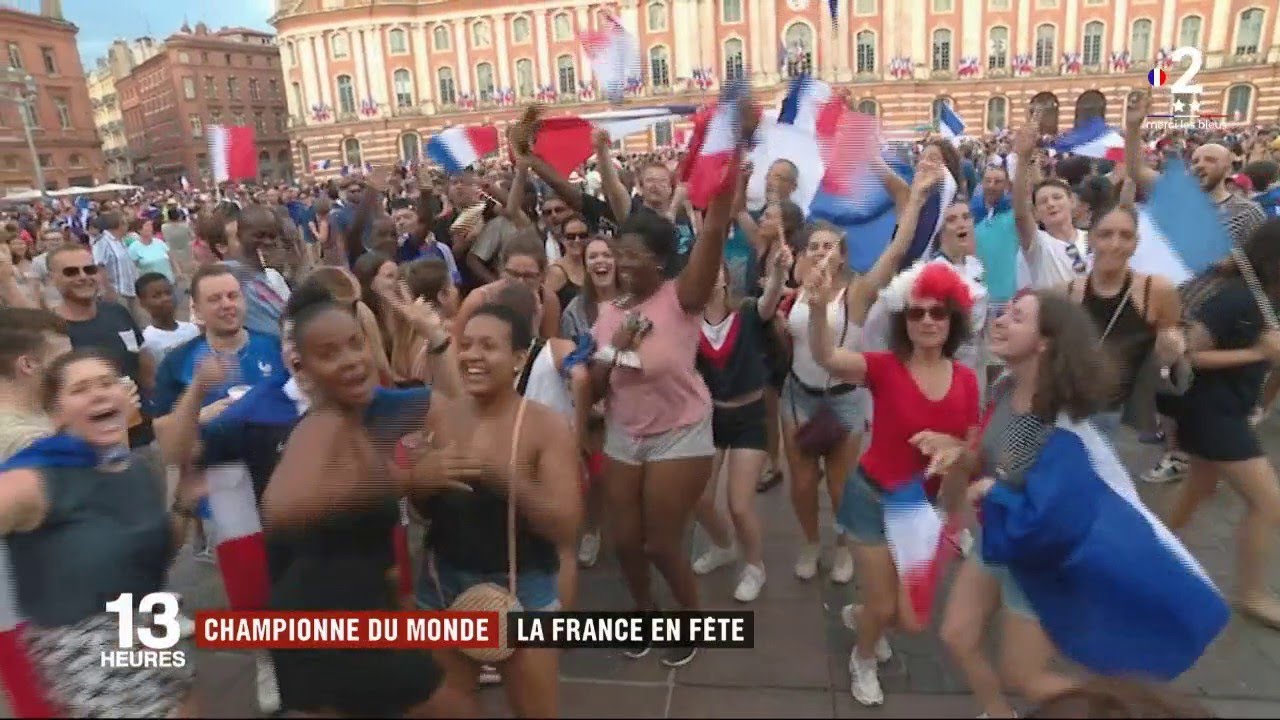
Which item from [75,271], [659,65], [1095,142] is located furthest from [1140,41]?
[75,271]

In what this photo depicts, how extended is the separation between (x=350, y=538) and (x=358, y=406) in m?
0.35

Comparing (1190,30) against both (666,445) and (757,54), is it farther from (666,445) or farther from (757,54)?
(666,445)

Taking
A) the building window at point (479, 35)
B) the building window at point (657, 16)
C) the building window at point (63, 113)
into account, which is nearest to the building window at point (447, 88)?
the building window at point (479, 35)

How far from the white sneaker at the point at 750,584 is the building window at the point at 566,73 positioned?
5398 centimetres

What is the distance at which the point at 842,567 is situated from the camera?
378cm

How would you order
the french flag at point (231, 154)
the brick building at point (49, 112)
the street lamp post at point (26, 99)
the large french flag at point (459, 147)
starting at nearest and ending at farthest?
the large french flag at point (459, 147)
the french flag at point (231, 154)
the street lamp post at point (26, 99)
the brick building at point (49, 112)

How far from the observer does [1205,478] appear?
132 inches

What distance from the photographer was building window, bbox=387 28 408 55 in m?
56.5

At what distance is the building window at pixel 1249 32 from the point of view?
45.7 meters

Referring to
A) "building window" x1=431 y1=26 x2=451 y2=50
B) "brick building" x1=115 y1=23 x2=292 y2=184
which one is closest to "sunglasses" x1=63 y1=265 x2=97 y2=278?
"building window" x1=431 y1=26 x2=451 y2=50

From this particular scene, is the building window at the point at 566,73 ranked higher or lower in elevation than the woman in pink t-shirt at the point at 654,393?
higher

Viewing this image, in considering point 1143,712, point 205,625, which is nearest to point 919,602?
point 1143,712

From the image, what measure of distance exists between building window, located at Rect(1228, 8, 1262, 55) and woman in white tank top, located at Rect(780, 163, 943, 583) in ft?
Result: 188

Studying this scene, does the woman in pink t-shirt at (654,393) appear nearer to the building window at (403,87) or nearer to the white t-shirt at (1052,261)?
the white t-shirt at (1052,261)
